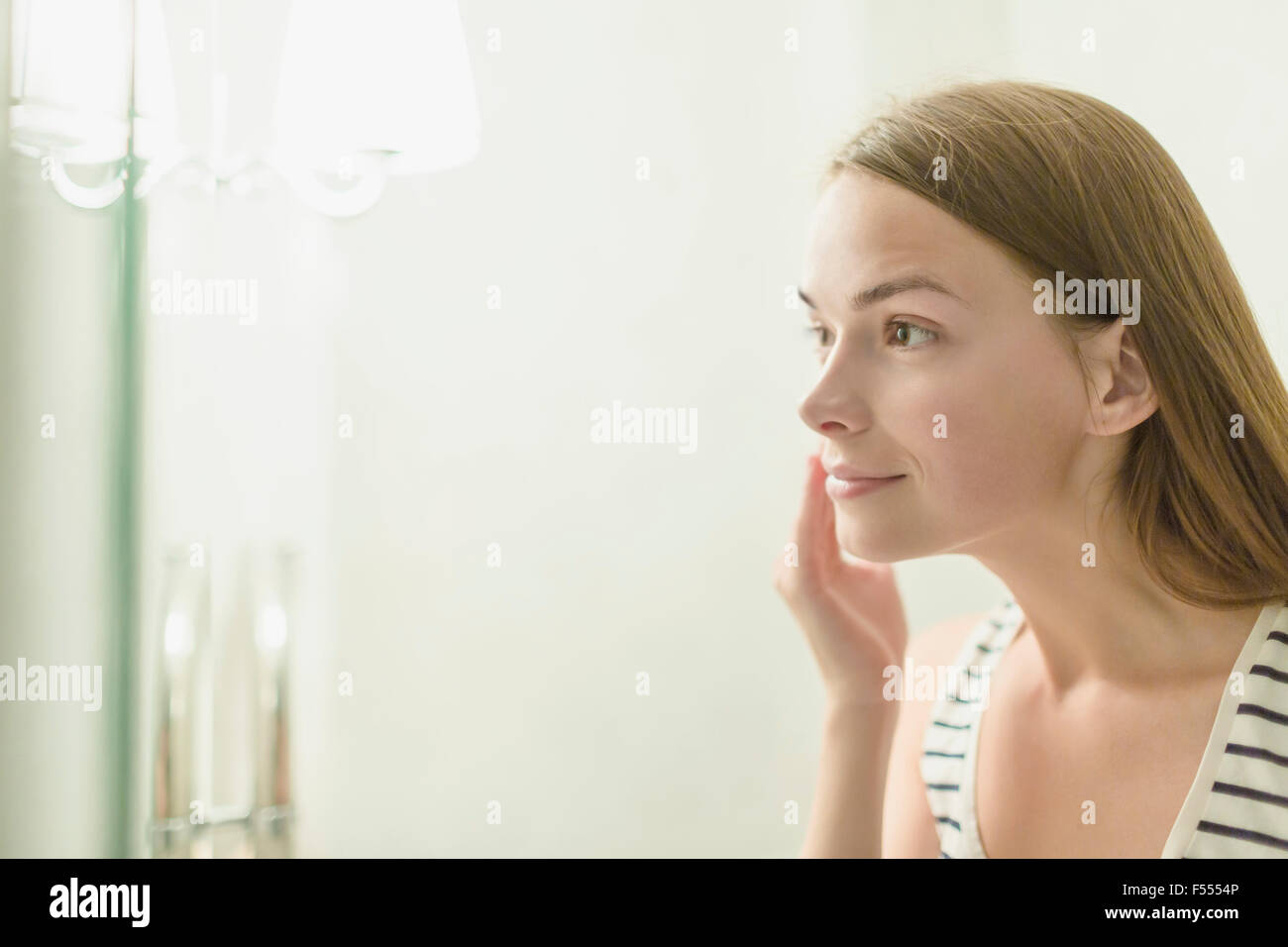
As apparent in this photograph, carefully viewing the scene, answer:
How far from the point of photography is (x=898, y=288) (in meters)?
0.73

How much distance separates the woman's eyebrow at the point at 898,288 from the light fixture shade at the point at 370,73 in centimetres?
49

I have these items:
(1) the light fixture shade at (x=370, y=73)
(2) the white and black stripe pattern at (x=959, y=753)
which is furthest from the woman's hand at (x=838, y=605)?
(1) the light fixture shade at (x=370, y=73)

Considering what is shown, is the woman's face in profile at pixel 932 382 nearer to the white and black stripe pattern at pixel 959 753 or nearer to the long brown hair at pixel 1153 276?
the long brown hair at pixel 1153 276

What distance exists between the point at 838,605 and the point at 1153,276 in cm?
38

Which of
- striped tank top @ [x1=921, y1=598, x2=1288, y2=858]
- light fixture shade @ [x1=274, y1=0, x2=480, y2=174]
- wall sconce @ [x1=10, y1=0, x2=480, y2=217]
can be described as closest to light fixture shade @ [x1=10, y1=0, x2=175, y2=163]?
wall sconce @ [x1=10, y1=0, x2=480, y2=217]

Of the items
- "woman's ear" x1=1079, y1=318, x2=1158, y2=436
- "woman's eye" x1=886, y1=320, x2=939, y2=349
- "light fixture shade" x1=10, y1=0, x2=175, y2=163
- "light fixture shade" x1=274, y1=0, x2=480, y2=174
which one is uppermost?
"light fixture shade" x1=274, y1=0, x2=480, y2=174

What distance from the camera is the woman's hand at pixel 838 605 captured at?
0.89m

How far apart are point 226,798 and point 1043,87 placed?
94 centimetres

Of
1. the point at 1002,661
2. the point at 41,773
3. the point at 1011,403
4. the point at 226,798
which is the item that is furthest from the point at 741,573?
the point at 41,773

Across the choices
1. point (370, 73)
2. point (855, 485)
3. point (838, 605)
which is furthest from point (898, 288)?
point (370, 73)

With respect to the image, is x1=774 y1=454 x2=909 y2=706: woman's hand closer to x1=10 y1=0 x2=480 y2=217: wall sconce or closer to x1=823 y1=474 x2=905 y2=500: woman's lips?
x1=823 y1=474 x2=905 y2=500: woman's lips

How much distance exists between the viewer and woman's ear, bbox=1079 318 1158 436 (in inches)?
28.9

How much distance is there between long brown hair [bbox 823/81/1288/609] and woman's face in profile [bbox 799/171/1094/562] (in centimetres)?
2

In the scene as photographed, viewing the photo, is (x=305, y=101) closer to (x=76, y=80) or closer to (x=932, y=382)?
(x=76, y=80)
